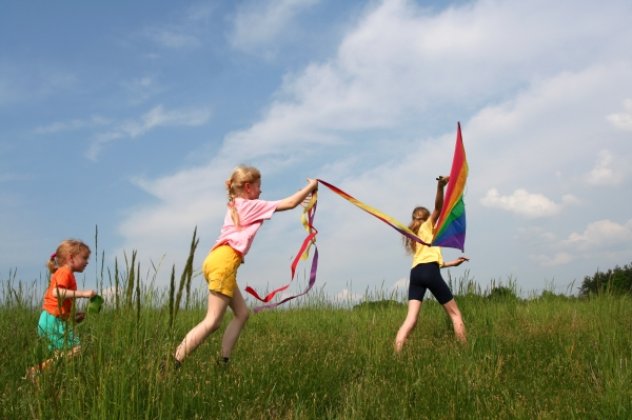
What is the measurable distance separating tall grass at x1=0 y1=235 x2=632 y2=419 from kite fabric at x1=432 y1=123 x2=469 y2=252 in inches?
44.2

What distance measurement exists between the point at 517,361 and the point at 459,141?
2688 millimetres

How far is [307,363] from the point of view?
4426 mm

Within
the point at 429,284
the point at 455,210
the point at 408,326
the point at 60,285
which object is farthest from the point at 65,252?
the point at 455,210

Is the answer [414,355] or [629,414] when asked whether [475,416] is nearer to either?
[629,414]

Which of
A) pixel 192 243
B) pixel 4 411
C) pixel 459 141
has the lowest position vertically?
pixel 4 411

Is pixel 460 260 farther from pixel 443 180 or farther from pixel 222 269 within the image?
pixel 222 269

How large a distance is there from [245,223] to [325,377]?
151 cm

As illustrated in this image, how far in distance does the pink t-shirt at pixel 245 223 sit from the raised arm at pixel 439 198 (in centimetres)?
257

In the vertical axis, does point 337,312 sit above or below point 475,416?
above

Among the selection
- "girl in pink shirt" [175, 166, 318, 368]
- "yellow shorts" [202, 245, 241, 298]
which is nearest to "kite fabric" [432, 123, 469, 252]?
"girl in pink shirt" [175, 166, 318, 368]

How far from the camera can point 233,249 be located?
4.74m

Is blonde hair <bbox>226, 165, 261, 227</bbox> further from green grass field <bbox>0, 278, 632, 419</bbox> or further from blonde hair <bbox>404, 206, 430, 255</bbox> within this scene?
blonde hair <bbox>404, 206, 430, 255</bbox>

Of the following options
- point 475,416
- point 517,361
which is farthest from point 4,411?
point 517,361

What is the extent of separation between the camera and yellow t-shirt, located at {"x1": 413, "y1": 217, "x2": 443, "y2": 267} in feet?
22.4
